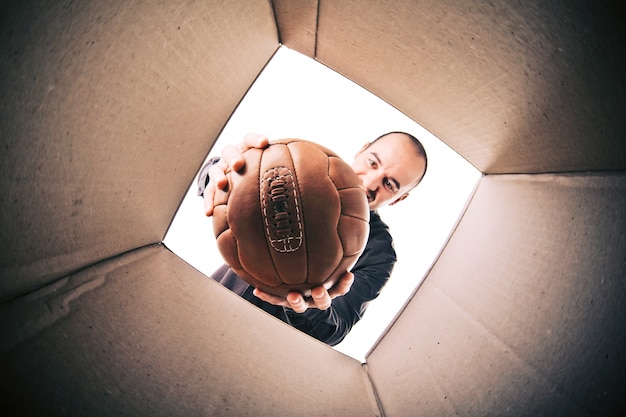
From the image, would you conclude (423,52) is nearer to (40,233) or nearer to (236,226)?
(236,226)

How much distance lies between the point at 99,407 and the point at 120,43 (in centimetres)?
81

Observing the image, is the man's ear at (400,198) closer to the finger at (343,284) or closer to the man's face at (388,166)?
the man's face at (388,166)

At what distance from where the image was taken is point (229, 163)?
101 cm

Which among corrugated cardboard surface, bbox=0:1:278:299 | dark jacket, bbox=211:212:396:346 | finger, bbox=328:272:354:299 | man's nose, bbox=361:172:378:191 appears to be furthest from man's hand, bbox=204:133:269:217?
man's nose, bbox=361:172:378:191

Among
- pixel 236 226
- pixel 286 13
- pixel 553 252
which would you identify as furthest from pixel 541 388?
pixel 286 13

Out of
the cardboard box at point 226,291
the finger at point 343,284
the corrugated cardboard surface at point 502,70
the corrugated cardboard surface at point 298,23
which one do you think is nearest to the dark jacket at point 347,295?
the cardboard box at point 226,291

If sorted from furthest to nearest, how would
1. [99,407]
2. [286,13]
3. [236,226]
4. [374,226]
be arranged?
1. [374,226]
2. [286,13]
3. [236,226]
4. [99,407]

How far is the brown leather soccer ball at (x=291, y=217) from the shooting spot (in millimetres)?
809

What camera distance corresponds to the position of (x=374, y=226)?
73.4 inches

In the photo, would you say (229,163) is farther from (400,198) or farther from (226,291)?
(400,198)

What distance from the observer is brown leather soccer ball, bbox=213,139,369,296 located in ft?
2.65

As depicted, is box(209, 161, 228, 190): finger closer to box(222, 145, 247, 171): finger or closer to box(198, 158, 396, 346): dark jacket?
box(222, 145, 247, 171): finger

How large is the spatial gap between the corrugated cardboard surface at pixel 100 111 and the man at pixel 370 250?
351 mm

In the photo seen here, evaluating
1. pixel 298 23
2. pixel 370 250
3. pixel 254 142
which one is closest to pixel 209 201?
pixel 254 142
